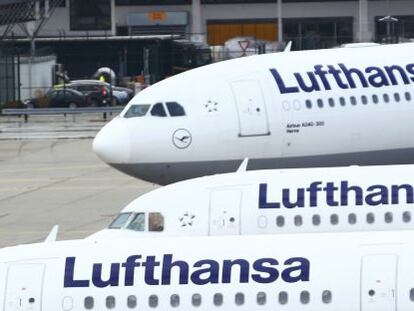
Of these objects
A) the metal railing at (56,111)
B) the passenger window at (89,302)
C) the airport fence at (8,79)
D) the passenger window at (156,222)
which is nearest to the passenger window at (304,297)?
the passenger window at (89,302)

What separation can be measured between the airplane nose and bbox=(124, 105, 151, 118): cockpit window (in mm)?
276

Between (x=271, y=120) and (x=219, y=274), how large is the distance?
50.0 ft

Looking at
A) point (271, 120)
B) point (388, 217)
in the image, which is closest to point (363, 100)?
point (271, 120)

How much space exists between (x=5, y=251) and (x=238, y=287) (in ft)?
10.8

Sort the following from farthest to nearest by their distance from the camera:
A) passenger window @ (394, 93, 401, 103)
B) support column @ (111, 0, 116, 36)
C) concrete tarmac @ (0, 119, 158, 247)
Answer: support column @ (111, 0, 116, 36), concrete tarmac @ (0, 119, 158, 247), passenger window @ (394, 93, 401, 103)

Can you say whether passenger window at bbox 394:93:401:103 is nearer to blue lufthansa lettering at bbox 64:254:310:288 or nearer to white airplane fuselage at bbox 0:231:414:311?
white airplane fuselage at bbox 0:231:414:311

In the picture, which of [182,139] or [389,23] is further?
[389,23]

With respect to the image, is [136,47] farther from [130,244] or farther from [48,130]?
[130,244]

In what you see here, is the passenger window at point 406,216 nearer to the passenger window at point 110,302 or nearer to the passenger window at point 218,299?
the passenger window at point 218,299

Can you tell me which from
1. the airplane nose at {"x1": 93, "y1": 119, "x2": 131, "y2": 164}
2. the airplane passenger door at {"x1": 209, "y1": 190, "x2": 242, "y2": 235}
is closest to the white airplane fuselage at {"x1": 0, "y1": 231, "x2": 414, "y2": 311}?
the airplane passenger door at {"x1": 209, "y1": 190, "x2": 242, "y2": 235}

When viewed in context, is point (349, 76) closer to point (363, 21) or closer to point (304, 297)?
point (304, 297)

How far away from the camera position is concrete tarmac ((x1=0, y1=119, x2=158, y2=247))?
3750 cm

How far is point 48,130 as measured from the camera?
210 ft

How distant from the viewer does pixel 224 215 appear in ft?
83.7
